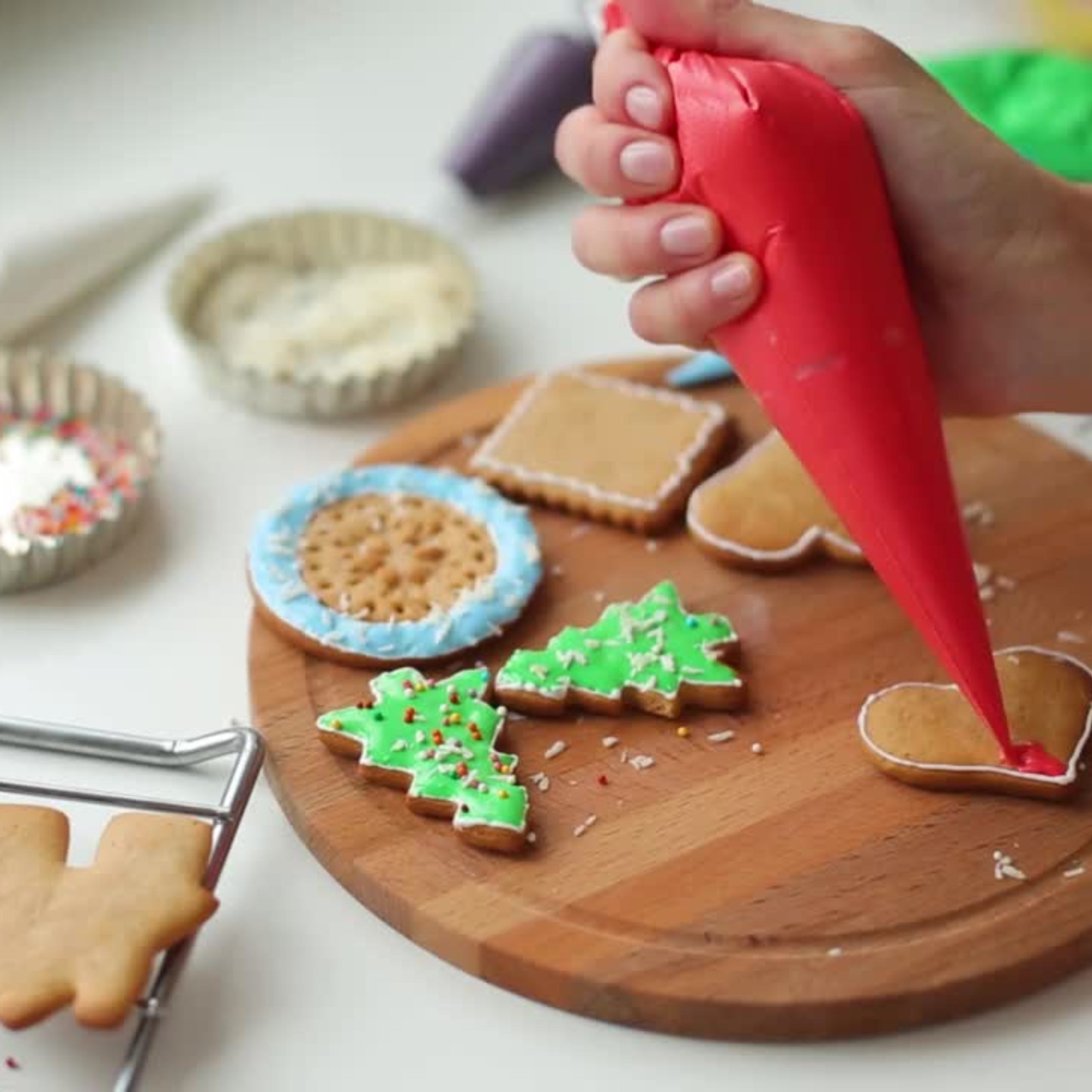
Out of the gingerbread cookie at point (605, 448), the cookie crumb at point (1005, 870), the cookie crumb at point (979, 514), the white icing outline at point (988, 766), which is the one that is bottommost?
the cookie crumb at point (1005, 870)

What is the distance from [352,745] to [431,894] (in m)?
0.13

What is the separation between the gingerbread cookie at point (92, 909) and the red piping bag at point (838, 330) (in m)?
0.45

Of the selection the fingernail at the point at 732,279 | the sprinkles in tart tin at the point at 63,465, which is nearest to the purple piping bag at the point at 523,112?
the sprinkles in tart tin at the point at 63,465

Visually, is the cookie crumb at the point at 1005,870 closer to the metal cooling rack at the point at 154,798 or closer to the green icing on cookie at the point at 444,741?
the green icing on cookie at the point at 444,741

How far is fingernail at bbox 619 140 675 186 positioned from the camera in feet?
3.47

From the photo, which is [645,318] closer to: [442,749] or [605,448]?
[605,448]

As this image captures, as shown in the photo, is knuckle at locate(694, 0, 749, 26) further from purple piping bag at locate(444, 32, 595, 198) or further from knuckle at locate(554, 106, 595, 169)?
purple piping bag at locate(444, 32, 595, 198)

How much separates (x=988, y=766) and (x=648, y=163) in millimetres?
442

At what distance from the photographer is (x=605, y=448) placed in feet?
4.41

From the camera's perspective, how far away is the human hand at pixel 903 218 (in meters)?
1.06

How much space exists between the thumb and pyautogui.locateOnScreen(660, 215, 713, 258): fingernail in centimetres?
12

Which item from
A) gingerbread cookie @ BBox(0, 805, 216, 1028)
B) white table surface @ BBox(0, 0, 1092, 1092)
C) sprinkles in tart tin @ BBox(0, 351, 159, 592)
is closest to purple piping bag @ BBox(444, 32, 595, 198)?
white table surface @ BBox(0, 0, 1092, 1092)

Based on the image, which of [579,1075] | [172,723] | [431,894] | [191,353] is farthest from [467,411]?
[579,1075]

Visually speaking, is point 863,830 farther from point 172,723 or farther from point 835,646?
point 172,723
